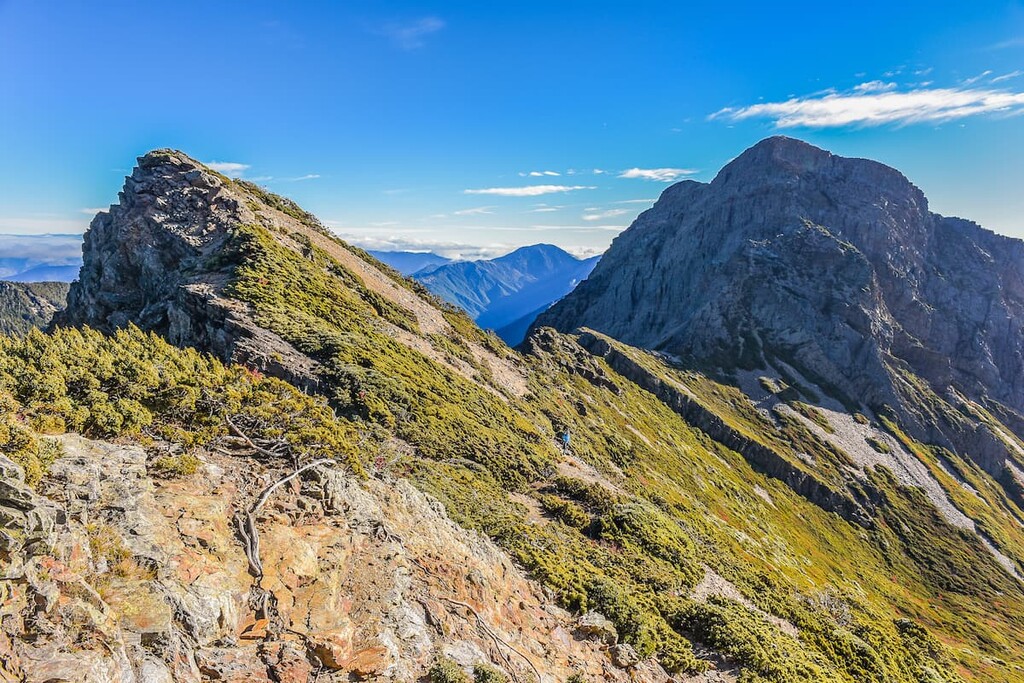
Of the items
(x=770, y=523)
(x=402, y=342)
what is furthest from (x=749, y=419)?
(x=402, y=342)

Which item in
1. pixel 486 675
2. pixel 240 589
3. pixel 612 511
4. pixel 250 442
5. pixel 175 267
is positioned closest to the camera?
pixel 240 589

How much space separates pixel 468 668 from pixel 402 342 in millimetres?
31993

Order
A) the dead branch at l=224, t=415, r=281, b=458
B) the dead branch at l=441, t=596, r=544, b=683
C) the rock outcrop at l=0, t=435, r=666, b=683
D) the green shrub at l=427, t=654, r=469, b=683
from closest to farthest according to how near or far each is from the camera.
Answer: the rock outcrop at l=0, t=435, r=666, b=683, the green shrub at l=427, t=654, r=469, b=683, the dead branch at l=441, t=596, r=544, b=683, the dead branch at l=224, t=415, r=281, b=458

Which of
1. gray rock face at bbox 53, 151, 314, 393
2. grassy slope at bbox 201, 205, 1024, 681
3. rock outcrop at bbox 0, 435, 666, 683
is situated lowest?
grassy slope at bbox 201, 205, 1024, 681

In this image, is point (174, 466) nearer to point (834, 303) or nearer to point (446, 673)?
point (446, 673)

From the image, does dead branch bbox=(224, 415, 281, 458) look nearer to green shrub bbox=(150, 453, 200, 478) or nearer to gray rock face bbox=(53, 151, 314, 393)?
green shrub bbox=(150, 453, 200, 478)

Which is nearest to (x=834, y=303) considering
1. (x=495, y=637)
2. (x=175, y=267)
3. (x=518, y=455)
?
(x=518, y=455)

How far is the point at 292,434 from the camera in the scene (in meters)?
16.7

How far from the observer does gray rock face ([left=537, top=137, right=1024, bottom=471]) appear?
464 feet

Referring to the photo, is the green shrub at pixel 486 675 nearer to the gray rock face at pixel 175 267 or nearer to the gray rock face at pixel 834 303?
the gray rock face at pixel 175 267

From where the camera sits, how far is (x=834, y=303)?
15450 cm

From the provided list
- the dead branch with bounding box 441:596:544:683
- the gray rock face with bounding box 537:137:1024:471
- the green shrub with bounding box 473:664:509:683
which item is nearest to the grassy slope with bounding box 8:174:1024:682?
the dead branch with bounding box 441:596:544:683

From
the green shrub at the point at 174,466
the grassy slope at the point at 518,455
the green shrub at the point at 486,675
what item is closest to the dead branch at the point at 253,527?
the green shrub at the point at 174,466

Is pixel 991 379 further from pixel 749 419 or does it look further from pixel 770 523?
pixel 770 523
